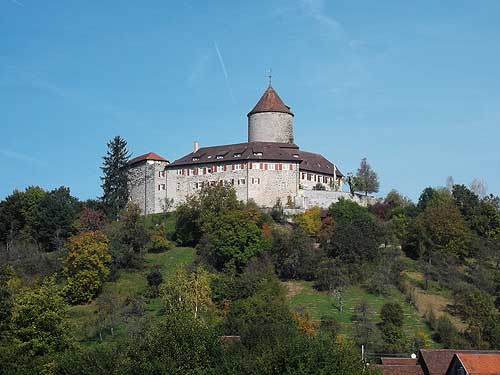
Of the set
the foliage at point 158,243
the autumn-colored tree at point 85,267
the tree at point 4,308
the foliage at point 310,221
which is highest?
the foliage at point 310,221

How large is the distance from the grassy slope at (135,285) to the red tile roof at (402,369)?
22392 mm

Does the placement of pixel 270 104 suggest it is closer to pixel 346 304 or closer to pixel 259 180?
pixel 259 180

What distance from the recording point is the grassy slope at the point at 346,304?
2640 inches

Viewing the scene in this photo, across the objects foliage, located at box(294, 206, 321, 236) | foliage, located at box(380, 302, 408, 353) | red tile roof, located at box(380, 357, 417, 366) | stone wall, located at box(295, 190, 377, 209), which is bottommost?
red tile roof, located at box(380, 357, 417, 366)

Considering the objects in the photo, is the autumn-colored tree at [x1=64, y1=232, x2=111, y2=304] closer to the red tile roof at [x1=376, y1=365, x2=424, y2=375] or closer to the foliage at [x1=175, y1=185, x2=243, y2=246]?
the foliage at [x1=175, y1=185, x2=243, y2=246]

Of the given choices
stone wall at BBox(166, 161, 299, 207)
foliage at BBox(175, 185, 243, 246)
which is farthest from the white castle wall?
foliage at BBox(175, 185, 243, 246)

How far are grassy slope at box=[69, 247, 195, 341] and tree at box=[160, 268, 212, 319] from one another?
201cm

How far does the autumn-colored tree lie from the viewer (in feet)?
242

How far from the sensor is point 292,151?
3659 inches

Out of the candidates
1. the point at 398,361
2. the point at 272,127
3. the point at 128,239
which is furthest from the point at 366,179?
the point at 398,361

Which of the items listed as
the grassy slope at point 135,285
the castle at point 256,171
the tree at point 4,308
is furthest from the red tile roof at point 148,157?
the tree at point 4,308

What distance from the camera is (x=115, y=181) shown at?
3723 inches

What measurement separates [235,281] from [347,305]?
8.29m

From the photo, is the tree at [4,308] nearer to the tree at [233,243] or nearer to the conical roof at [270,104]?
the tree at [233,243]
